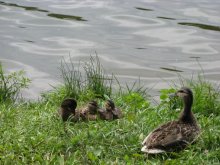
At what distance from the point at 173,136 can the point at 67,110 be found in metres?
1.65

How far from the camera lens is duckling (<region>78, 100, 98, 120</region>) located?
7801 mm

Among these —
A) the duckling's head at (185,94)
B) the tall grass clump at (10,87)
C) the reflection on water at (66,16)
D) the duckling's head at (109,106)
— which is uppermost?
the duckling's head at (185,94)

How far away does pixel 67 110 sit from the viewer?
781cm

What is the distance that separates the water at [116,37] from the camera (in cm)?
1336

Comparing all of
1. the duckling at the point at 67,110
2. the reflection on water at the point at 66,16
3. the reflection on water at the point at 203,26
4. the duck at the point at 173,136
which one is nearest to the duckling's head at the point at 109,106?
the duckling at the point at 67,110

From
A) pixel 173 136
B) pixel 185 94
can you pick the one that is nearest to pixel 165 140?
pixel 173 136

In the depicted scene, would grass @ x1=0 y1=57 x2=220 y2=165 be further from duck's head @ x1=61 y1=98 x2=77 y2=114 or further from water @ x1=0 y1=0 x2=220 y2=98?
water @ x1=0 y1=0 x2=220 y2=98

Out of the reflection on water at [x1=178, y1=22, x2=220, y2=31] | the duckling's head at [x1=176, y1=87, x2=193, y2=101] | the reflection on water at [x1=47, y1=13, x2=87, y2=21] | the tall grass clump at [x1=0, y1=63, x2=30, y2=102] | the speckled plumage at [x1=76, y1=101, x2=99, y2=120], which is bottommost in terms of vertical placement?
the tall grass clump at [x1=0, y1=63, x2=30, y2=102]

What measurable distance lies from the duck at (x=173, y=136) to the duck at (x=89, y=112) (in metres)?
1.21

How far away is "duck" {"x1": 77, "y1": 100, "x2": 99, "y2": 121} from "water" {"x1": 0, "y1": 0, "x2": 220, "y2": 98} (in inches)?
141

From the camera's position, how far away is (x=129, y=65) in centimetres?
1371

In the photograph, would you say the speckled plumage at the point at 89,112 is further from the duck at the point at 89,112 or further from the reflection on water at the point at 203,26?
the reflection on water at the point at 203,26

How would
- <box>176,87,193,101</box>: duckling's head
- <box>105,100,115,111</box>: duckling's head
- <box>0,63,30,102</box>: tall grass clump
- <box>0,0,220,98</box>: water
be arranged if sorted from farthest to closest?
1. <box>0,0,220,98</box>: water
2. <box>0,63,30,102</box>: tall grass clump
3. <box>105,100,115,111</box>: duckling's head
4. <box>176,87,193,101</box>: duckling's head

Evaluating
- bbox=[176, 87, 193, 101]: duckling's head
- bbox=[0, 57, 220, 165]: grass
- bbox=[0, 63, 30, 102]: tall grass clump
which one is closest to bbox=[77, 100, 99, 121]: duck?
bbox=[0, 57, 220, 165]: grass
